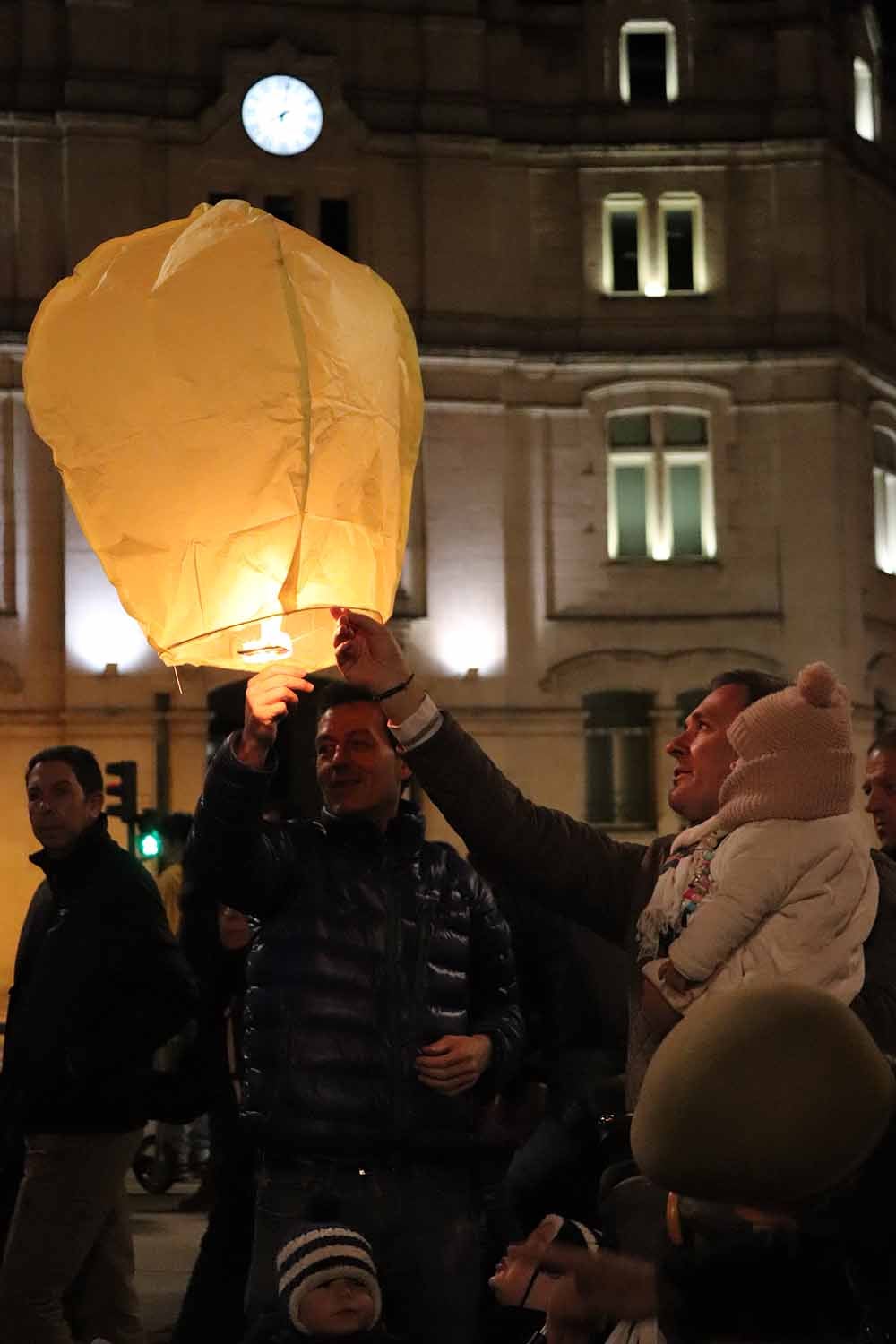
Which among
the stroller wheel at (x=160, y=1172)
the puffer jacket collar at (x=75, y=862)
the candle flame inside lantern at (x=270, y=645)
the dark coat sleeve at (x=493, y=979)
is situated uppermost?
the candle flame inside lantern at (x=270, y=645)

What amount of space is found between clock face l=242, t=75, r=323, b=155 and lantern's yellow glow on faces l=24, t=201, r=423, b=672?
75.2 feet

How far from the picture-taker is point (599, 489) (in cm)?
2742

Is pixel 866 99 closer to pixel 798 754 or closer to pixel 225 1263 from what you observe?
pixel 225 1263

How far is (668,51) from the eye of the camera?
28.6 meters

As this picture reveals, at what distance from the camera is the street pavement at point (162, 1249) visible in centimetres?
879

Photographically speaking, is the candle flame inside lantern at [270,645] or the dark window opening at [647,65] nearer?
the candle flame inside lantern at [270,645]

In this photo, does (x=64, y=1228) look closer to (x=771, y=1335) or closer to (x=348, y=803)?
(x=348, y=803)

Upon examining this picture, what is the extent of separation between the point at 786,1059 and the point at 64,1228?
4.08m

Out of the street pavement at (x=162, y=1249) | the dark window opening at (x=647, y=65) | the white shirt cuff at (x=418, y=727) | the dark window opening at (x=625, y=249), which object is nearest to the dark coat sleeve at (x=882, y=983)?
the white shirt cuff at (x=418, y=727)

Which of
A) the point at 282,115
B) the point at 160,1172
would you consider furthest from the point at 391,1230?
the point at 282,115

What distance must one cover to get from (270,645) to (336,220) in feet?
76.7

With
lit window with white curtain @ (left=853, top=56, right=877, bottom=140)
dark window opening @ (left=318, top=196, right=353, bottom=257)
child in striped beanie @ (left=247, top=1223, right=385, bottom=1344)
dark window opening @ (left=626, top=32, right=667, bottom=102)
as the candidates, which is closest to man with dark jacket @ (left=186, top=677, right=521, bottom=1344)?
child in striped beanie @ (left=247, top=1223, right=385, bottom=1344)

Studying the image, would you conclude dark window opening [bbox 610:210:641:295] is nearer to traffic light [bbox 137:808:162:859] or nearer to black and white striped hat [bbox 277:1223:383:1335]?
traffic light [bbox 137:808:162:859]

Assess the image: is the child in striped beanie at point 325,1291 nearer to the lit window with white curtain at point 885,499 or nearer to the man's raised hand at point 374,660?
the man's raised hand at point 374,660
